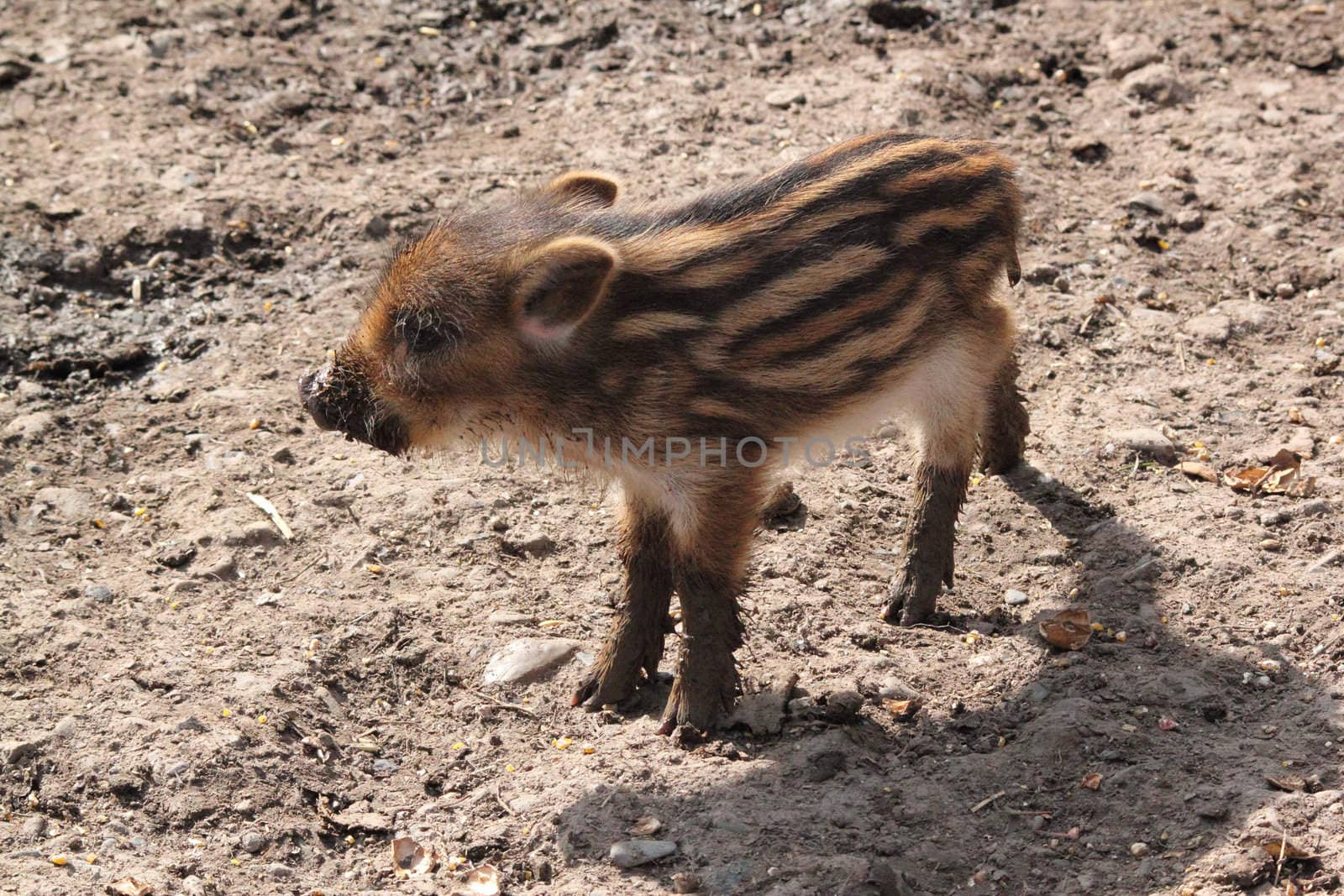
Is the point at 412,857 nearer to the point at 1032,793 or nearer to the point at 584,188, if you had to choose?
the point at 1032,793

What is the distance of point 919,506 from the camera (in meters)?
5.09

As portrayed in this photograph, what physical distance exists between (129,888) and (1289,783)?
123 inches

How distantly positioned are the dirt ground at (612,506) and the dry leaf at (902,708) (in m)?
0.04

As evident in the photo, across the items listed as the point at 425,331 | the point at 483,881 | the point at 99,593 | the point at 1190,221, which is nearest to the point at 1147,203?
the point at 1190,221

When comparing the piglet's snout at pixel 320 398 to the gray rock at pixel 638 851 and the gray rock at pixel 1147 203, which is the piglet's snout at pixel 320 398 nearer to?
the gray rock at pixel 638 851

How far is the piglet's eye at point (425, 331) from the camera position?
171 inches

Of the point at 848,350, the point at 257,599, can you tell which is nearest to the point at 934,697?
the point at 848,350

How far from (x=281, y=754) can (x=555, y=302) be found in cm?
156

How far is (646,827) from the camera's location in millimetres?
4156

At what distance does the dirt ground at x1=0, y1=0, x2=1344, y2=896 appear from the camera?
13.6 ft

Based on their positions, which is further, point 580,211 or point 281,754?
point 580,211

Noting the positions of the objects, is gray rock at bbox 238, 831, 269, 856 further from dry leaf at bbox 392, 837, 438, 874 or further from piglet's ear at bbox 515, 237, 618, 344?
piglet's ear at bbox 515, 237, 618, 344

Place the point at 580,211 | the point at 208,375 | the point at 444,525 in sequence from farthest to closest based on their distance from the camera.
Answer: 1. the point at 208,375
2. the point at 444,525
3. the point at 580,211

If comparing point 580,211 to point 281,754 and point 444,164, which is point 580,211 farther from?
point 444,164
